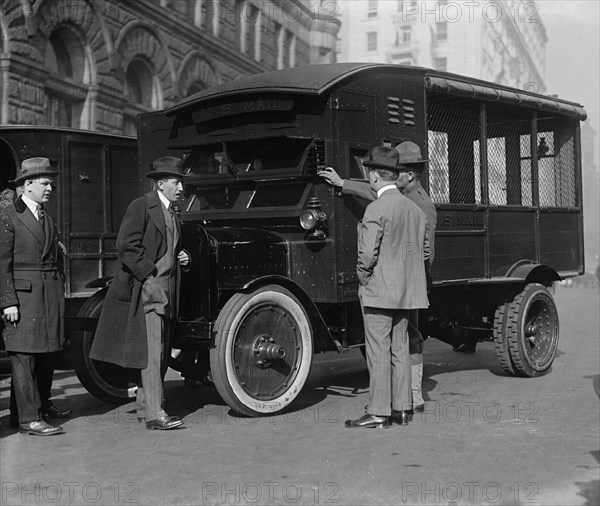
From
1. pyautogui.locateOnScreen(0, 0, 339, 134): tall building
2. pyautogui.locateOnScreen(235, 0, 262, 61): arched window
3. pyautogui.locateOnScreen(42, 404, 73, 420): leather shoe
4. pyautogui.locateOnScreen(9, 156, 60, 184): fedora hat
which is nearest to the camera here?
pyautogui.locateOnScreen(9, 156, 60, 184): fedora hat

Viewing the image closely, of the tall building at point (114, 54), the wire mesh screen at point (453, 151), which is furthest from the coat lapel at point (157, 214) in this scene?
the tall building at point (114, 54)

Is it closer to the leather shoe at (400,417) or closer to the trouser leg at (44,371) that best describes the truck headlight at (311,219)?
the leather shoe at (400,417)

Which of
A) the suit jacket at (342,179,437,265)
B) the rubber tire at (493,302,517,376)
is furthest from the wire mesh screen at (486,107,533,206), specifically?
the suit jacket at (342,179,437,265)

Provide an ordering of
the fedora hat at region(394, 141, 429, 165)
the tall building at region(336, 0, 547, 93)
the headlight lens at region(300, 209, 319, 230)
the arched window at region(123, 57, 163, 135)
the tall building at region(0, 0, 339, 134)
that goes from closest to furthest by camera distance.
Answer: the headlight lens at region(300, 209, 319, 230) → the fedora hat at region(394, 141, 429, 165) → the tall building at region(0, 0, 339, 134) → the arched window at region(123, 57, 163, 135) → the tall building at region(336, 0, 547, 93)

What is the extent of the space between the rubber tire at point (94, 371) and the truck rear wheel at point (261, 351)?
112 cm

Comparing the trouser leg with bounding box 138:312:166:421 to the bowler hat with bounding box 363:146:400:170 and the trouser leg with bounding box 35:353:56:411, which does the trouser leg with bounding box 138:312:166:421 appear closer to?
the trouser leg with bounding box 35:353:56:411

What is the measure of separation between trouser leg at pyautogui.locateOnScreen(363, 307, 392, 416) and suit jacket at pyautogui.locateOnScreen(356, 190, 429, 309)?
0.45 ft

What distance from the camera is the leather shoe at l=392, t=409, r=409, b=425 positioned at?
6.62 meters

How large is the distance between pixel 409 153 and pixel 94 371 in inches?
127

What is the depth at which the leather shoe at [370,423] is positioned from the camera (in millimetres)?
6449

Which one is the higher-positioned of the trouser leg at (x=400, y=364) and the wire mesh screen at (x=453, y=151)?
the wire mesh screen at (x=453, y=151)

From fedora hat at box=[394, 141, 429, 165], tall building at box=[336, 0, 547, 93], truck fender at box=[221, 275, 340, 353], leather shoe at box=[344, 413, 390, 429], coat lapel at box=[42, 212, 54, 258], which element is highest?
tall building at box=[336, 0, 547, 93]

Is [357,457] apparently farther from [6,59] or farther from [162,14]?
[162,14]

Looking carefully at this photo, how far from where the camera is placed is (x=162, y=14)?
2242 centimetres
